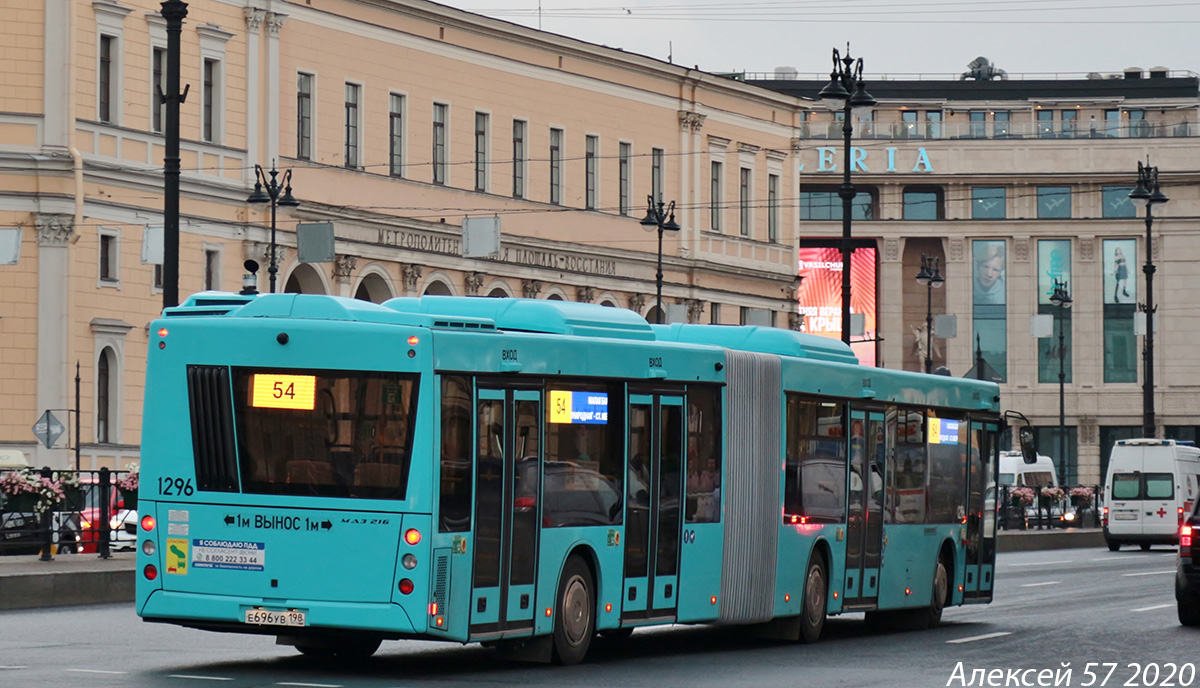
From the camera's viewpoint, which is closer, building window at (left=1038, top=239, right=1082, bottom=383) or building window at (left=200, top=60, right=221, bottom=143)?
building window at (left=200, top=60, right=221, bottom=143)

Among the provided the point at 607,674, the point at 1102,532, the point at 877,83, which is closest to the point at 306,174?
the point at 1102,532

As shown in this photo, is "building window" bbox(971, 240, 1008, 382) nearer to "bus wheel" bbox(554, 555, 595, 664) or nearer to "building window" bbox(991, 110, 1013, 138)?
"building window" bbox(991, 110, 1013, 138)

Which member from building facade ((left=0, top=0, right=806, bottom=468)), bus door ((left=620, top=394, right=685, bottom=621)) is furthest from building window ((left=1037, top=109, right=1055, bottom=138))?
bus door ((left=620, top=394, right=685, bottom=621))

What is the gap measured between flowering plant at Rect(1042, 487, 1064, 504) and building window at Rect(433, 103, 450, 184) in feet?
66.4

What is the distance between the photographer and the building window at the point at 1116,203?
111 m

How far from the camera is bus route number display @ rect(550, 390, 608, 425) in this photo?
57.1 feet

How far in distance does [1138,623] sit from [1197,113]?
302ft

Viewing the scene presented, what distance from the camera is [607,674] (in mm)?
16891

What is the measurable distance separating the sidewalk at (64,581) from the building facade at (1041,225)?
84.1 meters

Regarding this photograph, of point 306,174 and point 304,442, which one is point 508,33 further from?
point 304,442

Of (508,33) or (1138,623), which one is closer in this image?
(1138,623)

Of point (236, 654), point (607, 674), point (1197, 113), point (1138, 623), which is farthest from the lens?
point (1197, 113)

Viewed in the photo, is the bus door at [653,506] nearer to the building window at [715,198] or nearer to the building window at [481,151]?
the building window at [481,151]

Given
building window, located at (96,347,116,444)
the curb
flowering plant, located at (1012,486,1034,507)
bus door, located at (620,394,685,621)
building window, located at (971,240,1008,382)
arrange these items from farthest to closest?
building window, located at (971,240,1008,382) → flowering plant, located at (1012,486,1034,507) → building window, located at (96,347,116,444) → the curb → bus door, located at (620,394,685,621)
